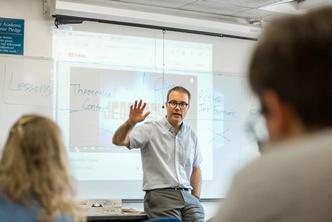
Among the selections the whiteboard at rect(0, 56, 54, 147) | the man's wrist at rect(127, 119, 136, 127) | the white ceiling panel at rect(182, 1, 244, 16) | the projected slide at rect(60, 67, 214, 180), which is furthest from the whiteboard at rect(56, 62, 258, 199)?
the man's wrist at rect(127, 119, 136, 127)

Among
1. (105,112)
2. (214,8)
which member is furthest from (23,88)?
(214,8)

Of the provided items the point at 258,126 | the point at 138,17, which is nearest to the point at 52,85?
the point at 138,17

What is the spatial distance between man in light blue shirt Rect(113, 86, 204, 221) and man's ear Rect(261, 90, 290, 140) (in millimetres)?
2693

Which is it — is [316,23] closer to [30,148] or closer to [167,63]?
[30,148]

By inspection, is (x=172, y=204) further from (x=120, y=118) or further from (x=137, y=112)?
(x=120, y=118)

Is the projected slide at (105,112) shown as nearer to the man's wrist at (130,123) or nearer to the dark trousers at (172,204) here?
the dark trousers at (172,204)

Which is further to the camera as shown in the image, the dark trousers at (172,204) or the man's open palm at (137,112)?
the dark trousers at (172,204)

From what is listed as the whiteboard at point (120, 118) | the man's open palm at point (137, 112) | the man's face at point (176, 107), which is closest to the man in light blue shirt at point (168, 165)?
the man's face at point (176, 107)

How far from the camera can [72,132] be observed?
440 cm

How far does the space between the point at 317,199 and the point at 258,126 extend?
207mm

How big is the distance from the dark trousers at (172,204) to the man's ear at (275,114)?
2.81 m

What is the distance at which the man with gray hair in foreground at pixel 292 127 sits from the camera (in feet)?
1.97

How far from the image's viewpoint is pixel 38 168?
1.78 metres

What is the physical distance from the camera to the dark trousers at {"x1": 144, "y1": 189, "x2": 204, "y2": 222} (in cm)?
346
